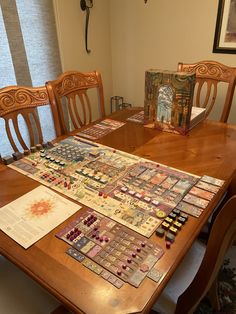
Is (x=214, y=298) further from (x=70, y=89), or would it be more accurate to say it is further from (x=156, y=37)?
(x=156, y=37)

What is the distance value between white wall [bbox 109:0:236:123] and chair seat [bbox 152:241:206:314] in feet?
5.23

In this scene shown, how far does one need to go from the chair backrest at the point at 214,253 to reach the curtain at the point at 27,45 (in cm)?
171

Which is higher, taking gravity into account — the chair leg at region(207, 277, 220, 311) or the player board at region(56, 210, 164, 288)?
the player board at region(56, 210, 164, 288)

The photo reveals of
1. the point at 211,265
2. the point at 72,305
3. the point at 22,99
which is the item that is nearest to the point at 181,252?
the point at 211,265

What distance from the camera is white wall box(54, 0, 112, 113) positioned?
2.16m

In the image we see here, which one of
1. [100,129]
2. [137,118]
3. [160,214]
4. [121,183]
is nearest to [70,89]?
[100,129]

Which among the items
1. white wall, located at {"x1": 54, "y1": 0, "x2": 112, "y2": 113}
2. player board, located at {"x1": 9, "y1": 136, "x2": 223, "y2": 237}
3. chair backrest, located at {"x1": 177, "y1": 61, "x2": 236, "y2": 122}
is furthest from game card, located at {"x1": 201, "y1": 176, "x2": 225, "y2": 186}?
white wall, located at {"x1": 54, "y1": 0, "x2": 112, "y2": 113}

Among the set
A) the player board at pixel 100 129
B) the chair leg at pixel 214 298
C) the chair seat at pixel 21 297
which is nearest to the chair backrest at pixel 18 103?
the player board at pixel 100 129

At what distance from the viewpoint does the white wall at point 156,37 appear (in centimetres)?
210

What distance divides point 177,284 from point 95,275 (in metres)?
0.40

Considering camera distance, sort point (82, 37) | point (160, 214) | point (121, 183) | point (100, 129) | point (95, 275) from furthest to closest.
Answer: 1. point (82, 37)
2. point (100, 129)
3. point (121, 183)
4. point (160, 214)
5. point (95, 275)

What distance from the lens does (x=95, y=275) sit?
2.13 feet

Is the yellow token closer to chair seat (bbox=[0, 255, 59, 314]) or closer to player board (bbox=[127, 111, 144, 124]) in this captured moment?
chair seat (bbox=[0, 255, 59, 314])

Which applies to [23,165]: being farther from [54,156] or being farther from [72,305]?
[72,305]
